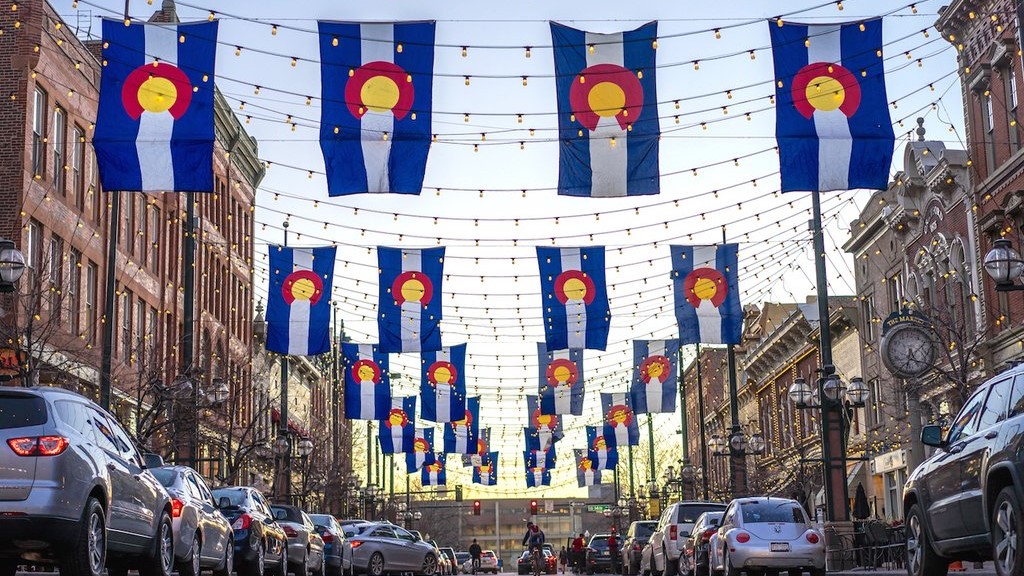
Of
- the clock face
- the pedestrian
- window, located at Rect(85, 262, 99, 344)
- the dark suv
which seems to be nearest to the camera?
the dark suv

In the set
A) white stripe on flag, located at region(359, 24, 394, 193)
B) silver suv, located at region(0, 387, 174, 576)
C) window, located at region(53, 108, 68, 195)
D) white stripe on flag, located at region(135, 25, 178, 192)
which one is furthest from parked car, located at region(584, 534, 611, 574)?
silver suv, located at region(0, 387, 174, 576)

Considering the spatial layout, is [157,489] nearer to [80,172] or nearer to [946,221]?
[80,172]

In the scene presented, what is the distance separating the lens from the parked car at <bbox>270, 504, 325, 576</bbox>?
27.4m

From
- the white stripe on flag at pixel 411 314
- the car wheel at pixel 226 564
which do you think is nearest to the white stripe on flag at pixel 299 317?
the white stripe on flag at pixel 411 314

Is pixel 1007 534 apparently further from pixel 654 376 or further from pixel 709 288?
pixel 654 376

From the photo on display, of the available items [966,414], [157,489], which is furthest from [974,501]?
[157,489]

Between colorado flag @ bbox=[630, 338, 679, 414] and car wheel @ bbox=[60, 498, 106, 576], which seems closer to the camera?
car wheel @ bbox=[60, 498, 106, 576]

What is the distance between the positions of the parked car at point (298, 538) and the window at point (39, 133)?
12.7 meters

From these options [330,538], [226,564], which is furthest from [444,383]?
[226,564]

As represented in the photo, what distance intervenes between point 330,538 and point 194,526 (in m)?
13.6

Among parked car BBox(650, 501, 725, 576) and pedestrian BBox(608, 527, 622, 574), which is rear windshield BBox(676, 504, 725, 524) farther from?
pedestrian BBox(608, 527, 622, 574)

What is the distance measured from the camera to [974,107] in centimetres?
4112

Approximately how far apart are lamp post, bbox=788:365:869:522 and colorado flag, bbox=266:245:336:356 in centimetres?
1227

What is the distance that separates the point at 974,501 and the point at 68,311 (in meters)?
28.8
